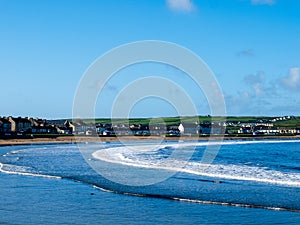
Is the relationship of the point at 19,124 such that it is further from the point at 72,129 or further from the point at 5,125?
the point at 72,129

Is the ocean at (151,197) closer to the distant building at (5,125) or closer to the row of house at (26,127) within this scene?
the row of house at (26,127)

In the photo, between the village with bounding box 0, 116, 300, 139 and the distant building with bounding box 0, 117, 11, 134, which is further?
the village with bounding box 0, 116, 300, 139

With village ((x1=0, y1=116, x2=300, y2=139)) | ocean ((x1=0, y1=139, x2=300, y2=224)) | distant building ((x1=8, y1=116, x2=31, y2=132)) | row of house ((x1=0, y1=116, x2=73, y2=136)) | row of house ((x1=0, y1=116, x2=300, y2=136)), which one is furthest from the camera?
distant building ((x1=8, y1=116, x2=31, y2=132))

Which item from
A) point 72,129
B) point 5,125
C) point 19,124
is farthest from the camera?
point 72,129

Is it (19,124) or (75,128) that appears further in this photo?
(75,128)

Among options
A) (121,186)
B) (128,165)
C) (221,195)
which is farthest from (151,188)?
(128,165)

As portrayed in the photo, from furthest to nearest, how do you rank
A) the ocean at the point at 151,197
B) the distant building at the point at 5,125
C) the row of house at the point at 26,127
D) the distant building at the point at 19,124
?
the distant building at the point at 19,124, the row of house at the point at 26,127, the distant building at the point at 5,125, the ocean at the point at 151,197

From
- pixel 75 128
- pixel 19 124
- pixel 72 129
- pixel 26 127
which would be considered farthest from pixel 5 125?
pixel 72 129

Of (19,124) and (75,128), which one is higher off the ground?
(19,124)

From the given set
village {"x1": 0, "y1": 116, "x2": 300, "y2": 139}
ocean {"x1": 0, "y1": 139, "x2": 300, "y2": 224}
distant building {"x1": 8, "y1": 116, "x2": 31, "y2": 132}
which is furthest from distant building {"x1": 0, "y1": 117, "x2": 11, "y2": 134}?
ocean {"x1": 0, "y1": 139, "x2": 300, "y2": 224}

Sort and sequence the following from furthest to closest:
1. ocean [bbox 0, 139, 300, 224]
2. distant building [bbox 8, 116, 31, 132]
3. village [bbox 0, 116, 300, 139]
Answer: distant building [bbox 8, 116, 31, 132] < village [bbox 0, 116, 300, 139] < ocean [bbox 0, 139, 300, 224]

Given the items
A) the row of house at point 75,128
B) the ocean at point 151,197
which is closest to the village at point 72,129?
the row of house at point 75,128

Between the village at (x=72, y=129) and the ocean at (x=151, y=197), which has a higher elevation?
the village at (x=72, y=129)

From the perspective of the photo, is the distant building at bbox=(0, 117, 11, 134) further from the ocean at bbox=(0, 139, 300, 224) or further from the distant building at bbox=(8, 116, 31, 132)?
the ocean at bbox=(0, 139, 300, 224)
